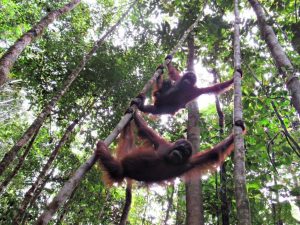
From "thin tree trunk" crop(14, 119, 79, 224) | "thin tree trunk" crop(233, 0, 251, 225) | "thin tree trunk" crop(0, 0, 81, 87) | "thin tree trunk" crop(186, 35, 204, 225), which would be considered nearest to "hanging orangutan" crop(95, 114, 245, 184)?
"thin tree trunk" crop(186, 35, 204, 225)

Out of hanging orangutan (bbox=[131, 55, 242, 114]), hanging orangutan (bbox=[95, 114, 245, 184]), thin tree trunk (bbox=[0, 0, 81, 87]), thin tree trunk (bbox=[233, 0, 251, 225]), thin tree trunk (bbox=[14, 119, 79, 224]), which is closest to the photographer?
thin tree trunk (bbox=[233, 0, 251, 225])

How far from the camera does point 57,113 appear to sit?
9.11m

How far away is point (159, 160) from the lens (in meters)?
4.10

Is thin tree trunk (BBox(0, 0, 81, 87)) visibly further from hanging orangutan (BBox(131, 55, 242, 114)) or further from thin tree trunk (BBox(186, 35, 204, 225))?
thin tree trunk (BBox(186, 35, 204, 225))

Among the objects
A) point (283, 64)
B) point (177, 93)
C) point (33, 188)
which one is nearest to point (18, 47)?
point (177, 93)

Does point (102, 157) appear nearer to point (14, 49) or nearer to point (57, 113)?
point (14, 49)

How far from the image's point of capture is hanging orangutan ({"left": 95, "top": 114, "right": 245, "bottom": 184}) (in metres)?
3.85

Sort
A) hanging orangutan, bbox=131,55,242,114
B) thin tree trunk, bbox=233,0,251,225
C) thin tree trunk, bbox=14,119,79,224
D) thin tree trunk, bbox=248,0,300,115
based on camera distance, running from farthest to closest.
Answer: thin tree trunk, bbox=14,119,79,224, hanging orangutan, bbox=131,55,242,114, thin tree trunk, bbox=248,0,300,115, thin tree trunk, bbox=233,0,251,225

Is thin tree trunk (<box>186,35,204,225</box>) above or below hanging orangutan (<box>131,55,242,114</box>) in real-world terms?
below

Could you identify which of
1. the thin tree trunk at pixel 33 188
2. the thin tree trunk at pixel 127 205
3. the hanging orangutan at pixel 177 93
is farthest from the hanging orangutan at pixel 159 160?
the thin tree trunk at pixel 33 188

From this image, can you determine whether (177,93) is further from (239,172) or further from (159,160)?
(239,172)

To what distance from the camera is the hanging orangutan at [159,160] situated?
3.85m

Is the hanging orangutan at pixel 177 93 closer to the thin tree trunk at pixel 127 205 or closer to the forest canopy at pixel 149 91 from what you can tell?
the forest canopy at pixel 149 91

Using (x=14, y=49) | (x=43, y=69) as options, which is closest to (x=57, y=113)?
(x=43, y=69)
